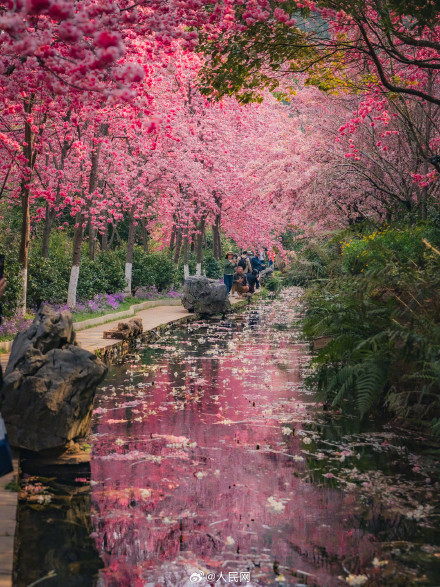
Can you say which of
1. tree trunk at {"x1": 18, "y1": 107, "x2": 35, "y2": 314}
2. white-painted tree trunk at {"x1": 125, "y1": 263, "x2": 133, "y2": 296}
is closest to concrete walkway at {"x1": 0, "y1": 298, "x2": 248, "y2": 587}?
tree trunk at {"x1": 18, "y1": 107, "x2": 35, "y2": 314}

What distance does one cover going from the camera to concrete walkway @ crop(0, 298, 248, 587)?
166 inches

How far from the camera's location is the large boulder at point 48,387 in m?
7.17

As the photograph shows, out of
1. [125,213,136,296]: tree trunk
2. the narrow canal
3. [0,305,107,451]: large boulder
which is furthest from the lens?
[125,213,136,296]: tree trunk

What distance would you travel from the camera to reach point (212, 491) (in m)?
6.21

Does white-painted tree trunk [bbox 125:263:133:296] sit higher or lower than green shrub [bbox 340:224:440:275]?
higher

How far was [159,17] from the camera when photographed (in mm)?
9906

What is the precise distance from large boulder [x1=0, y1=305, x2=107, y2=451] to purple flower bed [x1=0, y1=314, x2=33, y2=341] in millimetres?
6172

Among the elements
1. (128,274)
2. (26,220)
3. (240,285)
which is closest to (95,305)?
(26,220)

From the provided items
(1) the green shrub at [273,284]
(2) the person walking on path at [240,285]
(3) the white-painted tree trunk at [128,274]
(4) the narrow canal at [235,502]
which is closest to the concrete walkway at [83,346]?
(4) the narrow canal at [235,502]

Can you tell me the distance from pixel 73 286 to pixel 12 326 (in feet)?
19.5

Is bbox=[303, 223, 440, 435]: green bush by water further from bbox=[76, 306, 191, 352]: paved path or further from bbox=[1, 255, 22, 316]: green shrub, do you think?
bbox=[1, 255, 22, 316]: green shrub

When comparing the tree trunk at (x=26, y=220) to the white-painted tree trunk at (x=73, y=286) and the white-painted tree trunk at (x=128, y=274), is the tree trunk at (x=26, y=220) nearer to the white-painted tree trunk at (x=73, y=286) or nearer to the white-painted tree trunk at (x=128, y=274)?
the white-painted tree trunk at (x=73, y=286)

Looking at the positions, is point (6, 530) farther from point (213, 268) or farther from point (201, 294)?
point (213, 268)

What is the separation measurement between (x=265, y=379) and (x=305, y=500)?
244 inches
